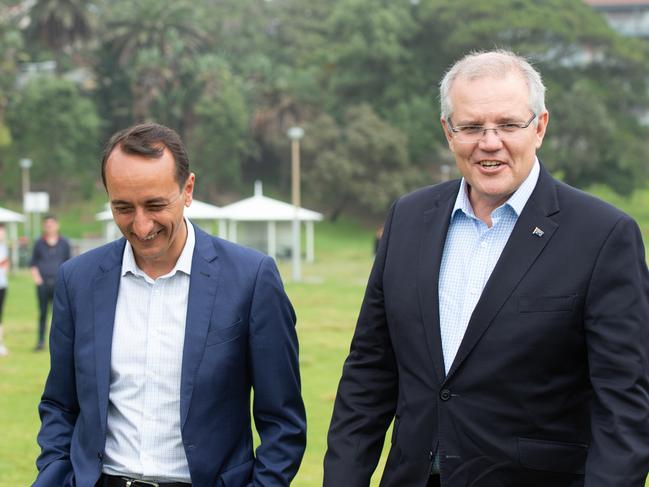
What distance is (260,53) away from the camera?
218 ft

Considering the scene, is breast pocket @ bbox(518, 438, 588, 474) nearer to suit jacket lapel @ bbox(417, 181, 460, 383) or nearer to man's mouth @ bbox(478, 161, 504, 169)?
suit jacket lapel @ bbox(417, 181, 460, 383)

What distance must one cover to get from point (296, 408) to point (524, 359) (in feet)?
2.43

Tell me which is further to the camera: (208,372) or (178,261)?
(178,261)

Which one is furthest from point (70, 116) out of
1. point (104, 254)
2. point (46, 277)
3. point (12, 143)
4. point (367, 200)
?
point (104, 254)

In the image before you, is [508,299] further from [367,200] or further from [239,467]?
[367,200]

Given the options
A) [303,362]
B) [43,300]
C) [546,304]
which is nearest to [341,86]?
[43,300]

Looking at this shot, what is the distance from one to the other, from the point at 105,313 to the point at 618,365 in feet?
4.83

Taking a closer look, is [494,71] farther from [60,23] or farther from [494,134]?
[60,23]

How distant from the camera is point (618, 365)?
279 centimetres

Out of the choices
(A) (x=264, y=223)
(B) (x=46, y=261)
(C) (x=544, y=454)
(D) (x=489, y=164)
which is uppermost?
(D) (x=489, y=164)

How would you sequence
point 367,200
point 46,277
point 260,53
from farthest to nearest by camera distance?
point 260,53
point 367,200
point 46,277

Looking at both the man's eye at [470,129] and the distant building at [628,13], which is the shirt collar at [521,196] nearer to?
the man's eye at [470,129]

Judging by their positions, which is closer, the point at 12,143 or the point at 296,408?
the point at 296,408

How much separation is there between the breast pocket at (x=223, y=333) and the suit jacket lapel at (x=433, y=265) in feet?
1.79
